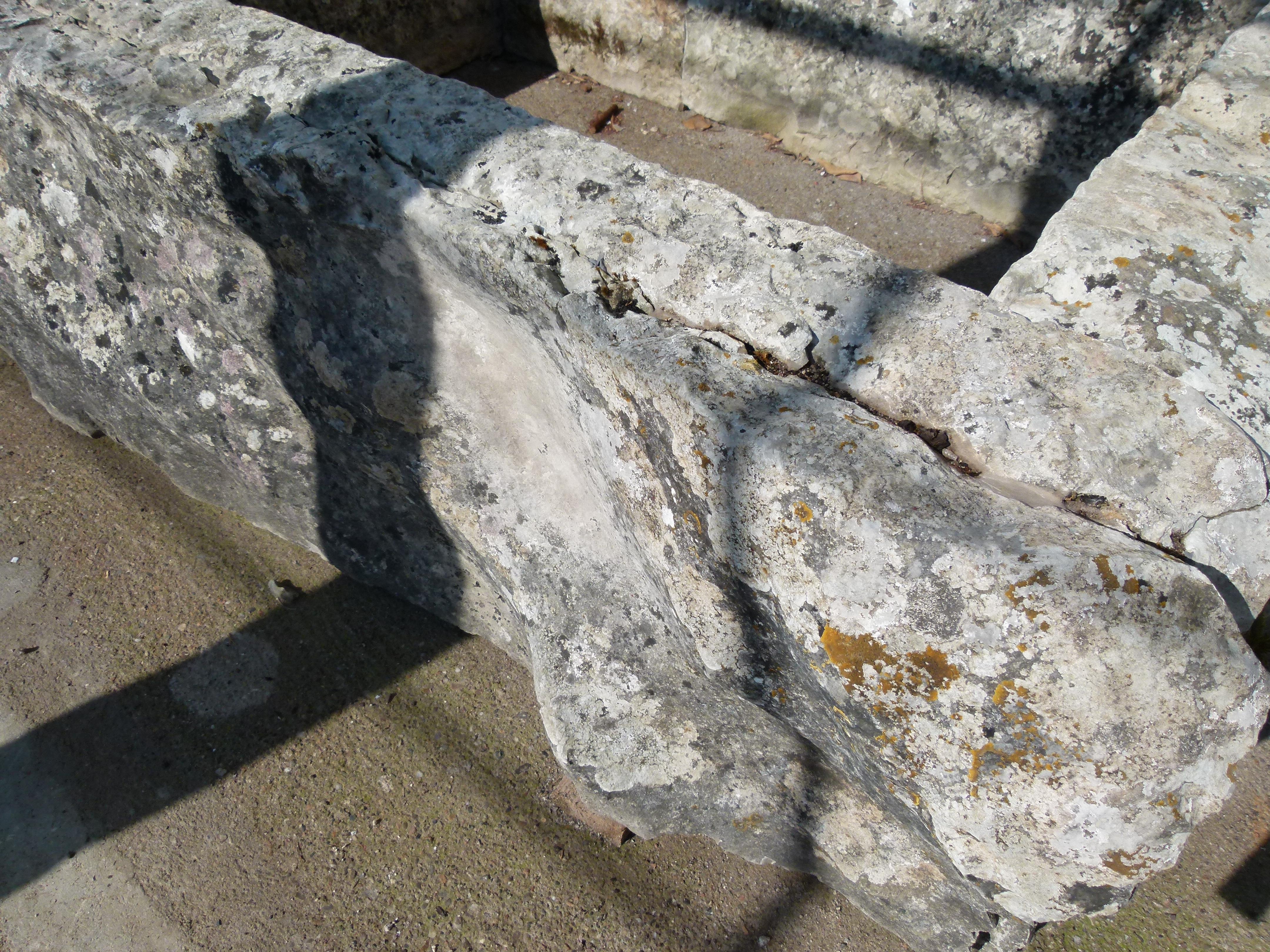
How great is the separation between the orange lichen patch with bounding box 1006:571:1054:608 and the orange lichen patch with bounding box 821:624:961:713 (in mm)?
130

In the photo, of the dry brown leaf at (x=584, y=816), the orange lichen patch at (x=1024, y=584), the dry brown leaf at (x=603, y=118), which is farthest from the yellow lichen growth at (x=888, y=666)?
the dry brown leaf at (x=603, y=118)

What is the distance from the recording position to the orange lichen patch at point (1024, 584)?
1.26 metres

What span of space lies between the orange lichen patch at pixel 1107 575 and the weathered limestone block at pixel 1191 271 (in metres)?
0.22

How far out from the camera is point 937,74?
357 cm

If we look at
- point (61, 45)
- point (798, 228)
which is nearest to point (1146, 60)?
point (798, 228)

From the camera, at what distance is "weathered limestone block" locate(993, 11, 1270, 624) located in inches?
55.3

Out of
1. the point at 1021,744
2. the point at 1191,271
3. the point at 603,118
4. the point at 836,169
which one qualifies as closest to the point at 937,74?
the point at 836,169

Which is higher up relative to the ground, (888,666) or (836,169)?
(836,169)

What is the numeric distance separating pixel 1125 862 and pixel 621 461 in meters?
1.06

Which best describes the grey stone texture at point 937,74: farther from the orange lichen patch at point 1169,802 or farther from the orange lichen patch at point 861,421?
the orange lichen patch at point 1169,802

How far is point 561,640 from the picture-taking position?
199 centimetres

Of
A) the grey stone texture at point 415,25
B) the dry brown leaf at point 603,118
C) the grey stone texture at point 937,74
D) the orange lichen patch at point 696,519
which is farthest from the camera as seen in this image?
the dry brown leaf at point 603,118

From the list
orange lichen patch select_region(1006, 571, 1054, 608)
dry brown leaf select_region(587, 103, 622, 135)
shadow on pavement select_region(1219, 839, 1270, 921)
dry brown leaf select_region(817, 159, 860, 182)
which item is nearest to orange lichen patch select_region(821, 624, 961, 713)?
orange lichen patch select_region(1006, 571, 1054, 608)

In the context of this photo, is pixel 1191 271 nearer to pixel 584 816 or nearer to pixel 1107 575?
pixel 1107 575
